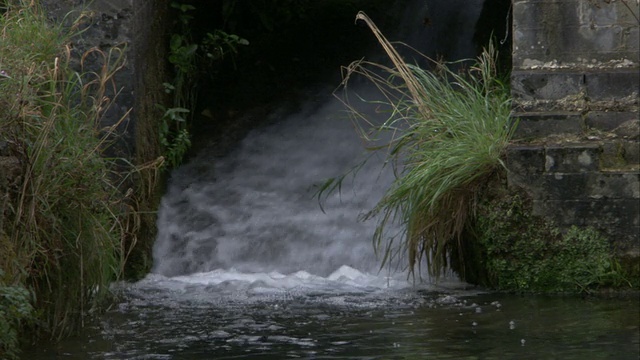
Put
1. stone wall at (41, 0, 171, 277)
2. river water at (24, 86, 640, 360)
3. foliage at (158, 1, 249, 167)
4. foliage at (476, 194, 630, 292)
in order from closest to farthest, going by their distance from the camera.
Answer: river water at (24, 86, 640, 360) < foliage at (476, 194, 630, 292) < stone wall at (41, 0, 171, 277) < foliage at (158, 1, 249, 167)

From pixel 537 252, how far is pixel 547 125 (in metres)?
0.81

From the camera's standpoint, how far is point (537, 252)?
597 centimetres

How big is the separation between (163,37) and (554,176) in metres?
3.50

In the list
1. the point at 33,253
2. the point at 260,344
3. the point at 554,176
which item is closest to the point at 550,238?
the point at 554,176

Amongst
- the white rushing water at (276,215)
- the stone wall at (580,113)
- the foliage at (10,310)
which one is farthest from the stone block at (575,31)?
the foliage at (10,310)

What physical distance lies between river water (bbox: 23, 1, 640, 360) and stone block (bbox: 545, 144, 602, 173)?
29.6 inches

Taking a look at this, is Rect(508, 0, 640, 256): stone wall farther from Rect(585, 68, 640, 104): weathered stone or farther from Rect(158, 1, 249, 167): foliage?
Rect(158, 1, 249, 167): foliage

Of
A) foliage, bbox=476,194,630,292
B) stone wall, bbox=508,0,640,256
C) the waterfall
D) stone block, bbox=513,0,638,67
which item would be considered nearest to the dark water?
foliage, bbox=476,194,630,292

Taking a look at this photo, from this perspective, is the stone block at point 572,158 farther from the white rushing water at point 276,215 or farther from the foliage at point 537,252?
the white rushing water at point 276,215

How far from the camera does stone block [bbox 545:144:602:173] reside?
19.6 ft

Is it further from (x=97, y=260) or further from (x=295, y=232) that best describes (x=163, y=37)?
(x=97, y=260)

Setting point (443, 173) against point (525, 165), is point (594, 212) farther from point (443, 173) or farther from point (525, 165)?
point (443, 173)

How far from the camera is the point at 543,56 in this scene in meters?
6.47

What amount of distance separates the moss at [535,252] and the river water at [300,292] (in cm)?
16
